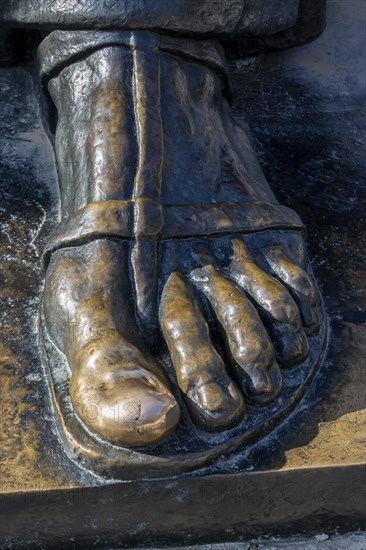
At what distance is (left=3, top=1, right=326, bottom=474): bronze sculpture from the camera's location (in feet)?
4.05

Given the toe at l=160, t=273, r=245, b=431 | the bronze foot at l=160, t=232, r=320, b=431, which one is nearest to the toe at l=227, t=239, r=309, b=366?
the bronze foot at l=160, t=232, r=320, b=431

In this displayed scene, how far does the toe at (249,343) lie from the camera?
1.27 metres

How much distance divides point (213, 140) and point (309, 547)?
0.71m

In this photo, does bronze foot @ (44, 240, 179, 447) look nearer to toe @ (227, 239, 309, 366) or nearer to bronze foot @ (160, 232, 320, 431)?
bronze foot @ (160, 232, 320, 431)

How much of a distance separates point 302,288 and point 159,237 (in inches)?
9.6

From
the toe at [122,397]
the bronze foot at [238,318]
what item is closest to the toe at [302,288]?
the bronze foot at [238,318]

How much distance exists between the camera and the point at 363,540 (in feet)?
4.31

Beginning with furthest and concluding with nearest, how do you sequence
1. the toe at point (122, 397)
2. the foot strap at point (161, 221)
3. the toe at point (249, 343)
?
the foot strap at point (161, 221) < the toe at point (249, 343) < the toe at point (122, 397)

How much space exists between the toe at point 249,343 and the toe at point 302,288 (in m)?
0.10

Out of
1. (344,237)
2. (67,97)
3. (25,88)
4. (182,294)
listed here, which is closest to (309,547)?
(182,294)

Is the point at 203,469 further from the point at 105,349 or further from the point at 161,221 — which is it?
the point at 161,221

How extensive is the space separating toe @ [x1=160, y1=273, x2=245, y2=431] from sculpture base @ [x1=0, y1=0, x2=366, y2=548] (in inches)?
2.7

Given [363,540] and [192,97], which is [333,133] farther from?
[363,540]

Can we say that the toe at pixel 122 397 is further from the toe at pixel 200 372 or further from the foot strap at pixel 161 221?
the foot strap at pixel 161 221
